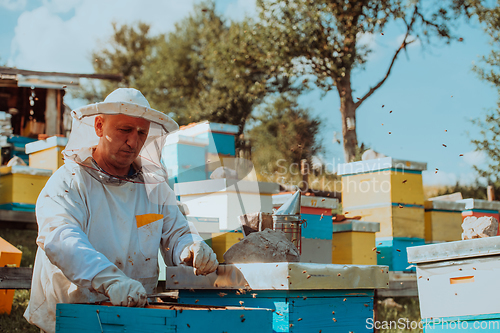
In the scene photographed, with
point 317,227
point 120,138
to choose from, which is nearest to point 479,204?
point 317,227

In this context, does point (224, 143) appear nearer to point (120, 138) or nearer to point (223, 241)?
point (223, 241)

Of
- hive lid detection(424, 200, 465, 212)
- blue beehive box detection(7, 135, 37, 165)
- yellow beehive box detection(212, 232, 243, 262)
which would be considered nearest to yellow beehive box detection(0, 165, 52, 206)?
yellow beehive box detection(212, 232, 243, 262)

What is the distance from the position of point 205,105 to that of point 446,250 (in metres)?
15.0

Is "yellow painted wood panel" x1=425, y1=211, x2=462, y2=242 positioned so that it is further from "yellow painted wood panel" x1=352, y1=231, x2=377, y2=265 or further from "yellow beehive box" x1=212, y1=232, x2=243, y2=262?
"yellow beehive box" x1=212, y1=232, x2=243, y2=262

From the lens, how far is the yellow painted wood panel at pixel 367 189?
517 centimetres

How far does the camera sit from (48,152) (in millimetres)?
5742

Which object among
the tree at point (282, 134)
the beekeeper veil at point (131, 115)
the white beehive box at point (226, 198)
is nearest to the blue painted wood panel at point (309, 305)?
the beekeeper veil at point (131, 115)

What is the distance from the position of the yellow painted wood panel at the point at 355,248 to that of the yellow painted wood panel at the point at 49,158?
3.37 m

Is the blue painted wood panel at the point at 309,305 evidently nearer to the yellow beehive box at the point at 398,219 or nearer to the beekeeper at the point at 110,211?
the beekeeper at the point at 110,211

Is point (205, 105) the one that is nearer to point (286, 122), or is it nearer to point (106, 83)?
point (286, 122)

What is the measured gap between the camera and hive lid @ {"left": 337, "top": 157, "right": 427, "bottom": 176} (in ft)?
16.8

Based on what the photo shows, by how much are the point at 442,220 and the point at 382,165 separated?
1200 millimetres

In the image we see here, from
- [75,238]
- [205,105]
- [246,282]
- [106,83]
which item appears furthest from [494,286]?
[106,83]

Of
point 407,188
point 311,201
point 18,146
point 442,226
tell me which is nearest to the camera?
point 311,201
